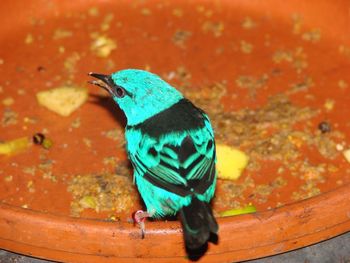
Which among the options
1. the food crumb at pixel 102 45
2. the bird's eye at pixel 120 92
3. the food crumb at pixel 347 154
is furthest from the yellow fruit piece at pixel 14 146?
the food crumb at pixel 347 154

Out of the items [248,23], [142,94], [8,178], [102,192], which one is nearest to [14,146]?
[8,178]

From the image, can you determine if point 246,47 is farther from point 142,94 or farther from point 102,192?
point 102,192

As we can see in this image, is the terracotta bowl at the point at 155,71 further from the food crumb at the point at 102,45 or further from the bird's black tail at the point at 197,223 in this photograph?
the bird's black tail at the point at 197,223

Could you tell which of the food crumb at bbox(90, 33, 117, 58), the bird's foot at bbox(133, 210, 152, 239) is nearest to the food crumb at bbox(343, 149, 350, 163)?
the bird's foot at bbox(133, 210, 152, 239)

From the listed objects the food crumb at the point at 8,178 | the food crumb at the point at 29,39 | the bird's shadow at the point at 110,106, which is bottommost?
the food crumb at the point at 8,178

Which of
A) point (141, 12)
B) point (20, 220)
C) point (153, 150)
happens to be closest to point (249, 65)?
point (141, 12)

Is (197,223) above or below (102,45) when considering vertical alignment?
above

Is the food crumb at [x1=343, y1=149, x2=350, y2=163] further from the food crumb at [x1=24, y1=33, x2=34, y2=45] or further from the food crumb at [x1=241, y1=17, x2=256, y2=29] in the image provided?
the food crumb at [x1=24, y1=33, x2=34, y2=45]
